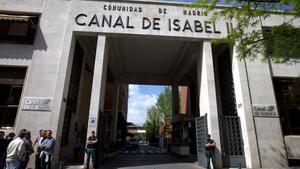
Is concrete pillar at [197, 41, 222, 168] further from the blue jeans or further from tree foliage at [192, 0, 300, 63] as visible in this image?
the blue jeans

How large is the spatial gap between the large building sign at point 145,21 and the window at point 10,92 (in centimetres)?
435

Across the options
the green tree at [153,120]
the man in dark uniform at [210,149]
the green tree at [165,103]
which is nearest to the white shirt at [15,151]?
the man in dark uniform at [210,149]

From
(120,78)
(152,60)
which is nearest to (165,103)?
(120,78)

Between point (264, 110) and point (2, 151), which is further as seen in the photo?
point (264, 110)

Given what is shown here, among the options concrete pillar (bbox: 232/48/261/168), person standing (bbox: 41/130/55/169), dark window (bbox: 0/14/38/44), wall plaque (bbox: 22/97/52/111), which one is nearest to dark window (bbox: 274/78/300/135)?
concrete pillar (bbox: 232/48/261/168)

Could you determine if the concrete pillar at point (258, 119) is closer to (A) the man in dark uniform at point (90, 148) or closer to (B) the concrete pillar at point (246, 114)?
(B) the concrete pillar at point (246, 114)

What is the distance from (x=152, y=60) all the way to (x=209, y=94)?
794 cm

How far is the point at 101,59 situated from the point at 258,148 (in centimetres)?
1003

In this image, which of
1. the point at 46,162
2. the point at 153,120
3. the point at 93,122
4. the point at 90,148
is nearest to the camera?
the point at 46,162

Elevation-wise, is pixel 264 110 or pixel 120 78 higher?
pixel 120 78

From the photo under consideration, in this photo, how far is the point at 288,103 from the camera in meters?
12.5

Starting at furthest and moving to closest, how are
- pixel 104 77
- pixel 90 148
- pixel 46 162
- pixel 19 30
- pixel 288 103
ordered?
pixel 288 103
pixel 104 77
pixel 19 30
pixel 90 148
pixel 46 162

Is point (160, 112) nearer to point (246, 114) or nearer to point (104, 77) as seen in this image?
point (104, 77)

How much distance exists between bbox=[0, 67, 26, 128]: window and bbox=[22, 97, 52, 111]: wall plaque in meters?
0.98
